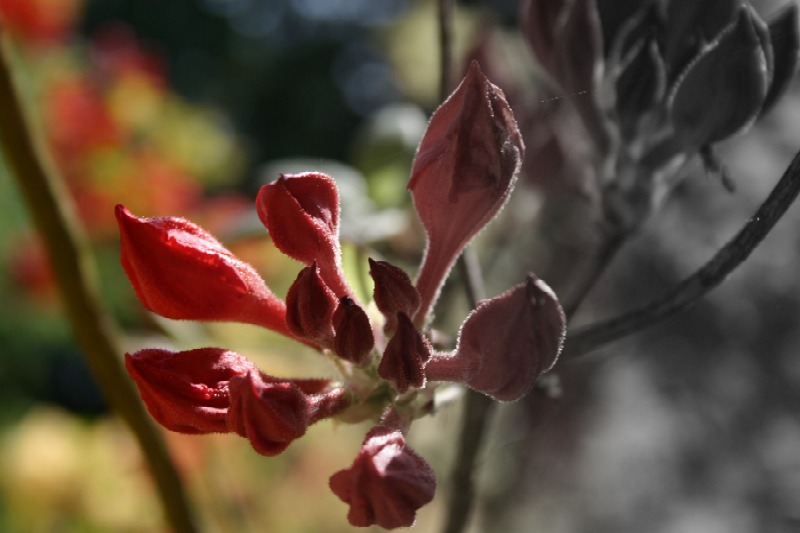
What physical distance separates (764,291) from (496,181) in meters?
1.81

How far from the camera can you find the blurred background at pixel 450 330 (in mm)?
1300

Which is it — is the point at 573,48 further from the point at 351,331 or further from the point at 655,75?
the point at 351,331

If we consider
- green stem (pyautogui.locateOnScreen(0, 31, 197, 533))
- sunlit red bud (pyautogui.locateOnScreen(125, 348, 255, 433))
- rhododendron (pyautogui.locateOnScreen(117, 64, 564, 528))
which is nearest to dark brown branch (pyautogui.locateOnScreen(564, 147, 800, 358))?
rhododendron (pyautogui.locateOnScreen(117, 64, 564, 528))

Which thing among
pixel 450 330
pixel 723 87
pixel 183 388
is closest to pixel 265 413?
pixel 183 388

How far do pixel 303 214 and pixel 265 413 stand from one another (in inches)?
4.6

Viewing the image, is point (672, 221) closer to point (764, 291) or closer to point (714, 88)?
point (764, 291)

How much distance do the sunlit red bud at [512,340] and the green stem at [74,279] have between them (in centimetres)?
36

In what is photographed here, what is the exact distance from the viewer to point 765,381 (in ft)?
6.93

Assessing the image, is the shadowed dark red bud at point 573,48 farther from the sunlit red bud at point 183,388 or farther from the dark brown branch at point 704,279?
the sunlit red bud at point 183,388

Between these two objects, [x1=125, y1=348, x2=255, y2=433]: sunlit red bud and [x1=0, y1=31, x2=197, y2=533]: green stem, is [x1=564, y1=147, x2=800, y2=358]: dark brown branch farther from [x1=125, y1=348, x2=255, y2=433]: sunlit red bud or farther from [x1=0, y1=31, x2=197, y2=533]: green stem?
[x1=0, y1=31, x2=197, y2=533]: green stem

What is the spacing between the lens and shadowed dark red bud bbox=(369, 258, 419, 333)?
46 cm

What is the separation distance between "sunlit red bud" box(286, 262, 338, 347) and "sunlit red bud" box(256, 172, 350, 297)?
0.11ft

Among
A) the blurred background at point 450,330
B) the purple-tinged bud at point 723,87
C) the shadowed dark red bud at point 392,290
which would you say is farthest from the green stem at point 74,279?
the purple-tinged bud at point 723,87

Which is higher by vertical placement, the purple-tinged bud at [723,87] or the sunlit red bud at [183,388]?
the purple-tinged bud at [723,87]
